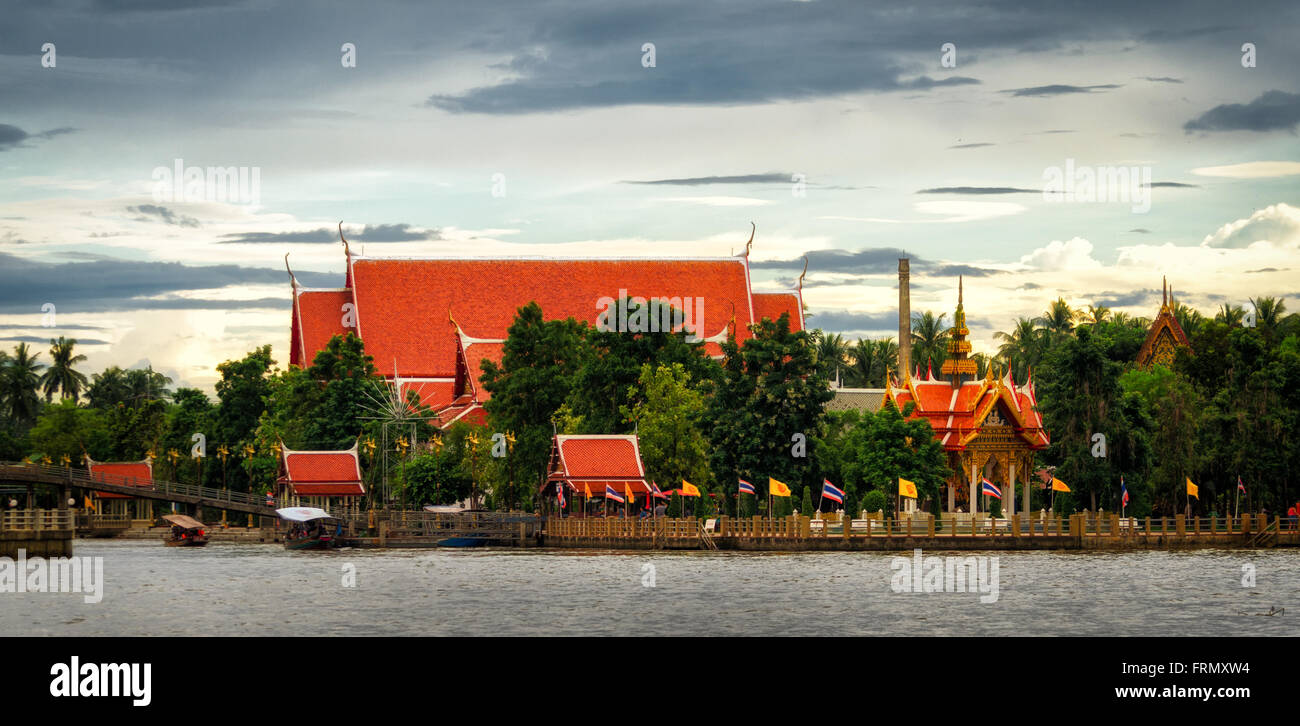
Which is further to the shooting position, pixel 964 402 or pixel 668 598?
pixel 964 402

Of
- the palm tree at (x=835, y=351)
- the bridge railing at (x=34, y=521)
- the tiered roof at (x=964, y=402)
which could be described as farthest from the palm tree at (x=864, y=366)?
the bridge railing at (x=34, y=521)

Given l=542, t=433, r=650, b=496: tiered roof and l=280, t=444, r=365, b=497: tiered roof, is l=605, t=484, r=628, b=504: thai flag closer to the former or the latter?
l=542, t=433, r=650, b=496: tiered roof

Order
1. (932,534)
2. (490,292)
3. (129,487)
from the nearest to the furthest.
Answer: (932,534)
(129,487)
(490,292)

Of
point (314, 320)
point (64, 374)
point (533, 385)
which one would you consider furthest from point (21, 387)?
point (533, 385)

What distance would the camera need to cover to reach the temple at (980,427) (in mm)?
69688

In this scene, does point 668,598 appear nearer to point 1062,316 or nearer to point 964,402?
point 964,402

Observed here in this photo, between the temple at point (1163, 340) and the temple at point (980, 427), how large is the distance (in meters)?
25.3

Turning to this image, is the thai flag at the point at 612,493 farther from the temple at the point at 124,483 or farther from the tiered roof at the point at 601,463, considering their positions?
the temple at the point at 124,483

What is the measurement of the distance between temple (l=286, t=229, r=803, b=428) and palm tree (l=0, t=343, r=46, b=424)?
167 feet

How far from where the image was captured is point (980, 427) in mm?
69750

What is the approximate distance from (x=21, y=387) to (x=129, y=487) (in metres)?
64.1

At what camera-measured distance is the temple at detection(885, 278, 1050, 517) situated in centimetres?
6969
